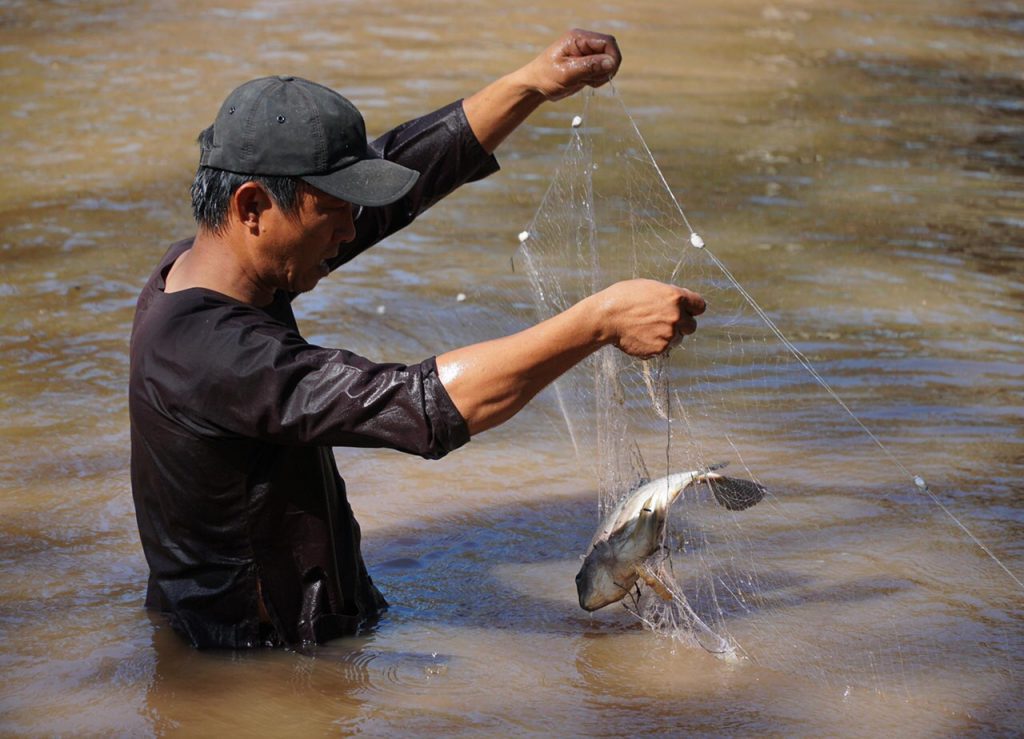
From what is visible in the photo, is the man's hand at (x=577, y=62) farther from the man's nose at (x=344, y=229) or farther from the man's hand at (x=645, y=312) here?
the man's hand at (x=645, y=312)

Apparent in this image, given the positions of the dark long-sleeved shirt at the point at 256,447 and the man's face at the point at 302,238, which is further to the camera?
the man's face at the point at 302,238

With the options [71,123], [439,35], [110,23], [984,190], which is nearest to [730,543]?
[984,190]

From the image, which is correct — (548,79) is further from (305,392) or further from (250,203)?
(305,392)

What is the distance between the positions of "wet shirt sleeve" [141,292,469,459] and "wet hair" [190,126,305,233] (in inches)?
10.9

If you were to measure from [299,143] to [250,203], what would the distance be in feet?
0.62

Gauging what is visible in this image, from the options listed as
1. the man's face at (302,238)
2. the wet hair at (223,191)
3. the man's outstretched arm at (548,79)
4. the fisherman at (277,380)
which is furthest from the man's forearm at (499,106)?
the wet hair at (223,191)

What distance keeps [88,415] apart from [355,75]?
19.5 ft

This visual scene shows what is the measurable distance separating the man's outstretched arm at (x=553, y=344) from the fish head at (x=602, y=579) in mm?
868

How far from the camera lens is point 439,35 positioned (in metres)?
12.4

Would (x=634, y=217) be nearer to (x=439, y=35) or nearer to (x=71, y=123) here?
(x=71, y=123)

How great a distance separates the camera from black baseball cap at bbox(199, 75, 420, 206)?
121 inches

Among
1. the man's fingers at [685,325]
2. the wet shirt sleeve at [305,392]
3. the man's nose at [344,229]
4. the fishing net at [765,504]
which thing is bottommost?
the fishing net at [765,504]

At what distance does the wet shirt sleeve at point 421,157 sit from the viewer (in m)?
3.96

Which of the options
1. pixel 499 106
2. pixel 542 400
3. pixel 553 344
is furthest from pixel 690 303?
pixel 542 400
